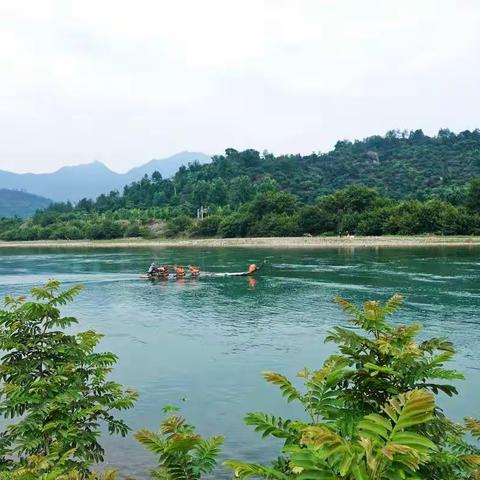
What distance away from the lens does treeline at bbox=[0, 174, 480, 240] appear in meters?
108

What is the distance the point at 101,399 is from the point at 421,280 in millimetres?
43711

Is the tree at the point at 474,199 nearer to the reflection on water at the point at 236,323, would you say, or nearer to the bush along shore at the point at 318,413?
the reflection on water at the point at 236,323

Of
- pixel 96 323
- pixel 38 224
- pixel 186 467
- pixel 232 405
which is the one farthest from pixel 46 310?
pixel 38 224

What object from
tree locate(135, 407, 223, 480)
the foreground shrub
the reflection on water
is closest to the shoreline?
the reflection on water

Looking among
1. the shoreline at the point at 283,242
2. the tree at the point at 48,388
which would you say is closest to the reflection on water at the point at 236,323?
the tree at the point at 48,388

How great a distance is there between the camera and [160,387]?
2197 cm

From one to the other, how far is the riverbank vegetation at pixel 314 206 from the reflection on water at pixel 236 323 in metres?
42.4

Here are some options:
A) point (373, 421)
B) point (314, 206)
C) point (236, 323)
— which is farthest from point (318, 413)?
point (314, 206)

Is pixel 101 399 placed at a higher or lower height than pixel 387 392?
lower

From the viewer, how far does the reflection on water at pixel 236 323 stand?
1898cm

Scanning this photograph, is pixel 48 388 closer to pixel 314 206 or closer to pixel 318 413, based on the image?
pixel 318 413

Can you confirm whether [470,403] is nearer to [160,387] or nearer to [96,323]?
[160,387]

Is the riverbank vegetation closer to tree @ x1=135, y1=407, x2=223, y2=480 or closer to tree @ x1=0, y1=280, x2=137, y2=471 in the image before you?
tree @ x1=0, y1=280, x2=137, y2=471

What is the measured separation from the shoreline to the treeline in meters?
4.13
